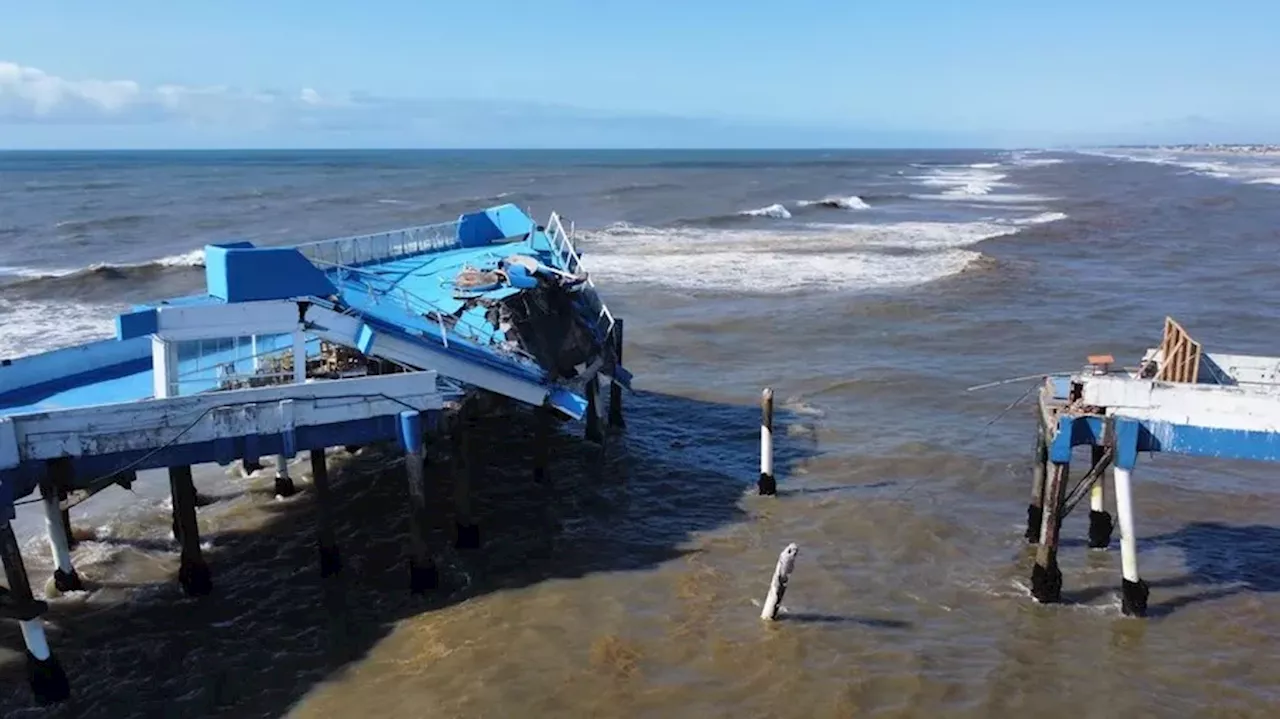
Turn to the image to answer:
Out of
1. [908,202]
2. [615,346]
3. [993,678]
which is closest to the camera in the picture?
[993,678]

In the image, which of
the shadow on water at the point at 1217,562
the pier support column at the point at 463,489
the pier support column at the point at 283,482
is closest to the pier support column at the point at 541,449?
the pier support column at the point at 463,489

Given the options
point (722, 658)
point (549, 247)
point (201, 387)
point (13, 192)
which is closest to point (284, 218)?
point (13, 192)

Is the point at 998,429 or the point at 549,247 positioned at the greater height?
the point at 549,247

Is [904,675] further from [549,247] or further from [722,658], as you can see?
[549,247]

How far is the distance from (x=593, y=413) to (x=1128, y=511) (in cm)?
1248

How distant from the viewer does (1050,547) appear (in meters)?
16.5

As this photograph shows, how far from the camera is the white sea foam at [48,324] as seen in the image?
34.9 m

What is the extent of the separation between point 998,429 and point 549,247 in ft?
42.4

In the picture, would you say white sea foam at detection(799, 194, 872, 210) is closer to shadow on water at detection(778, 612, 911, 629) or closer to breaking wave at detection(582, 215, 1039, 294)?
breaking wave at detection(582, 215, 1039, 294)

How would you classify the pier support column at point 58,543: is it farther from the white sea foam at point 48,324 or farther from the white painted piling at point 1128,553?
the white sea foam at point 48,324

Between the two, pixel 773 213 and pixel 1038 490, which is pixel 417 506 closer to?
pixel 1038 490

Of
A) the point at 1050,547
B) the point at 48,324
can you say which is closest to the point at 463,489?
the point at 1050,547

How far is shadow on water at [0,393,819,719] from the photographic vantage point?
587 inches

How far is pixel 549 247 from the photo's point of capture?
27.8 m
